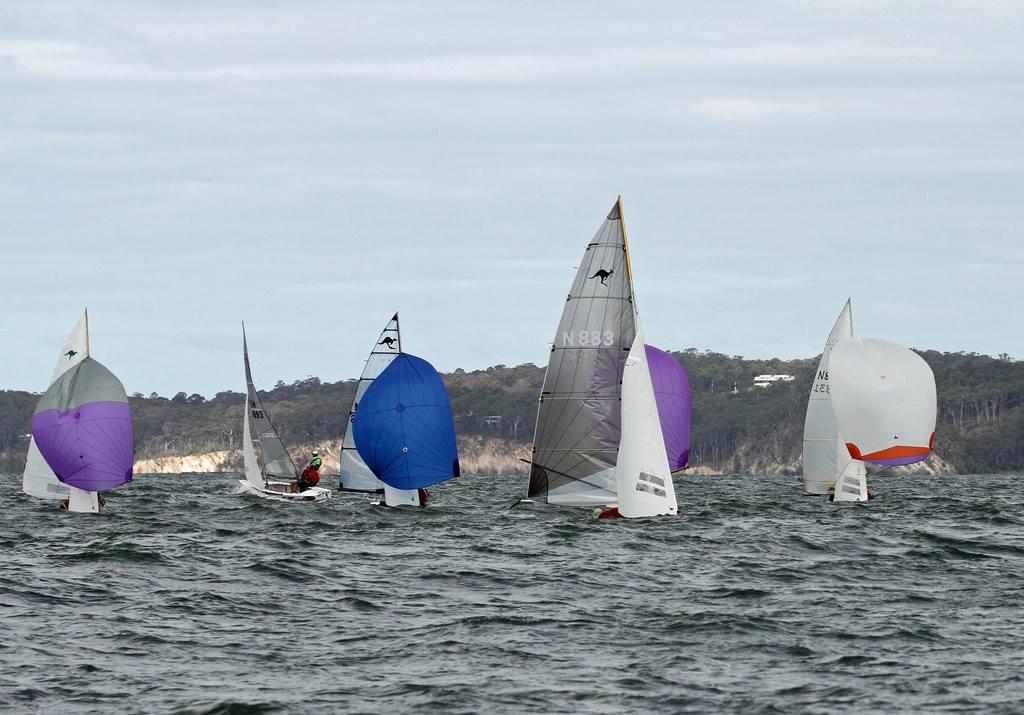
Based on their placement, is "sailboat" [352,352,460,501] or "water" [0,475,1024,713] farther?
"sailboat" [352,352,460,501]

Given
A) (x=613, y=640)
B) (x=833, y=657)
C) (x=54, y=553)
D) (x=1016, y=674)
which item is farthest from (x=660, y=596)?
(x=54, y=553)

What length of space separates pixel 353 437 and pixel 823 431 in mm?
16875

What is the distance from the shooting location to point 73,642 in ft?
62.6

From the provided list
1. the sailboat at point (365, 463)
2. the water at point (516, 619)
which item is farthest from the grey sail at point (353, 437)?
the water at point (516, 619)

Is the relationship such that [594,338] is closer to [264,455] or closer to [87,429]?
[87,429]

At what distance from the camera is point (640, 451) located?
3409cm

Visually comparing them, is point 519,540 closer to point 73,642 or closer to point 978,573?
point 978,573

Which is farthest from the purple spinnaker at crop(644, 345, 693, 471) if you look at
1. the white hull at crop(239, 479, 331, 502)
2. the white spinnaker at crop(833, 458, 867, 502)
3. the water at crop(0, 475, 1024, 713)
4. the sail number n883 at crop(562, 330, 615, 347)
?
the white hull at crop(239, 479, 331, 502)

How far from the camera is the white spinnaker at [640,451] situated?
111 ft

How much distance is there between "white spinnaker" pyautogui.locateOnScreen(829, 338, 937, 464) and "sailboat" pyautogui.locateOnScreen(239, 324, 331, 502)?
63.3ft

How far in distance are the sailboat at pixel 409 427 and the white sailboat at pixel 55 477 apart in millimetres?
8303

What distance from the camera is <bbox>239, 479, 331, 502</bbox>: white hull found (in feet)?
173

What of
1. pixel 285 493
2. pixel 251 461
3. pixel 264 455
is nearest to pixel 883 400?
pixel 285 493

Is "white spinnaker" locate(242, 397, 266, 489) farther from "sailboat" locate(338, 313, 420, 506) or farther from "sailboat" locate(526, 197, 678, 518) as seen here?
"sailboat" locate(526, 197, 678, 518)
